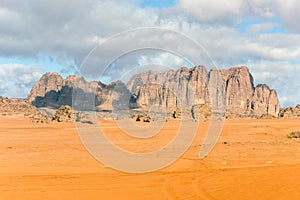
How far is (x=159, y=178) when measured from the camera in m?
13.5

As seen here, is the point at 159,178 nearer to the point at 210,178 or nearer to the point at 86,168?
the point at 210,178

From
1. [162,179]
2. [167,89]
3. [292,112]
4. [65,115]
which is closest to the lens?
[162,179]

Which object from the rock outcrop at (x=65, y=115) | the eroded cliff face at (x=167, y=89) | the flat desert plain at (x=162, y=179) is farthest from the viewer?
the rock outcrop at (x=65, y=115)

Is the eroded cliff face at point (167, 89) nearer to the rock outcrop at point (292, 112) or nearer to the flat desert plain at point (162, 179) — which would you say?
the flat desert plain at point (162, 179)

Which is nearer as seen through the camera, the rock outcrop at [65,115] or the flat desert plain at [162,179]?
the flat desert plain at [162,179]

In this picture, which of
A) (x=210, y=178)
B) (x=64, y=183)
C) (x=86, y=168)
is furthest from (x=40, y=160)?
(x=210, y=178)

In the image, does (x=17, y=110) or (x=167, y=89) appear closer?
(x=167, y=89)

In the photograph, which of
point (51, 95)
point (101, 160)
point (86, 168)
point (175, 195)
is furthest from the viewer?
point (51, 95)

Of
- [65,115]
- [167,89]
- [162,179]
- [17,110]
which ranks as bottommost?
[162,179]

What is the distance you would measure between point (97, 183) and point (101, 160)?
242 inches

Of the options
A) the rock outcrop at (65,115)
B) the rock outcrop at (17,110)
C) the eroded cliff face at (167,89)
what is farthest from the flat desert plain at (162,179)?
the rock outcrop at (17,110)

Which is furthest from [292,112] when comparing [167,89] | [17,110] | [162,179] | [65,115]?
[162,179]

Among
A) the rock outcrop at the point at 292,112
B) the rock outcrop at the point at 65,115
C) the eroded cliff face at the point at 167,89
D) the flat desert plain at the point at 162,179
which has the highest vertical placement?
the eroded cliff face at the point at 167,89

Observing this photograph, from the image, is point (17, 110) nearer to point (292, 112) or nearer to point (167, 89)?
point (167, 89)
